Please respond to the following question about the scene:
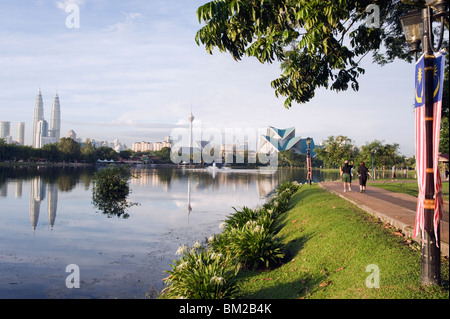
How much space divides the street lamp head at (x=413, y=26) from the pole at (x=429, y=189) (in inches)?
13.8

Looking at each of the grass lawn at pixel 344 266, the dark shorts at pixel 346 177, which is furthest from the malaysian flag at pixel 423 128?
the dark shorts at pixel 346 177

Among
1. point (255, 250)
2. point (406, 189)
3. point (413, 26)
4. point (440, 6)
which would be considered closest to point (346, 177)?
point (406, 189)

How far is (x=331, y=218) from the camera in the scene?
8859mm

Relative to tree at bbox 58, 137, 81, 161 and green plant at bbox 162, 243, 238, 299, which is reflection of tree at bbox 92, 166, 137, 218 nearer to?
green plant at bbox 162, 243, 238, 299

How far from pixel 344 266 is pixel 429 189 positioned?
6.99 feet

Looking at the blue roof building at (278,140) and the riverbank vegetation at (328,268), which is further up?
the blue roof building at (278,140)

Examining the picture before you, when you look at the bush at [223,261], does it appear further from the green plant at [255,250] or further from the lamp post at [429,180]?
the lamp post at [429,180]

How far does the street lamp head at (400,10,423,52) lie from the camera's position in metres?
4.96

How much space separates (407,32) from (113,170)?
2492 centimetres

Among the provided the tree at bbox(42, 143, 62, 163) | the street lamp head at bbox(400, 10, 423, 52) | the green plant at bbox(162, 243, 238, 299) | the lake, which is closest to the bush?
the green plant at bbox(162, 243, 238, 299)

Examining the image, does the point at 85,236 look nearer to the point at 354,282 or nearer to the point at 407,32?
the point at 354,282

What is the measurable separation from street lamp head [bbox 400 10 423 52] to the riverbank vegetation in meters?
3.37

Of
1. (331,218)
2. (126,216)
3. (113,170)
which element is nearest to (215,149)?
(113,170)

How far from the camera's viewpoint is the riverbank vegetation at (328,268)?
495 cm
